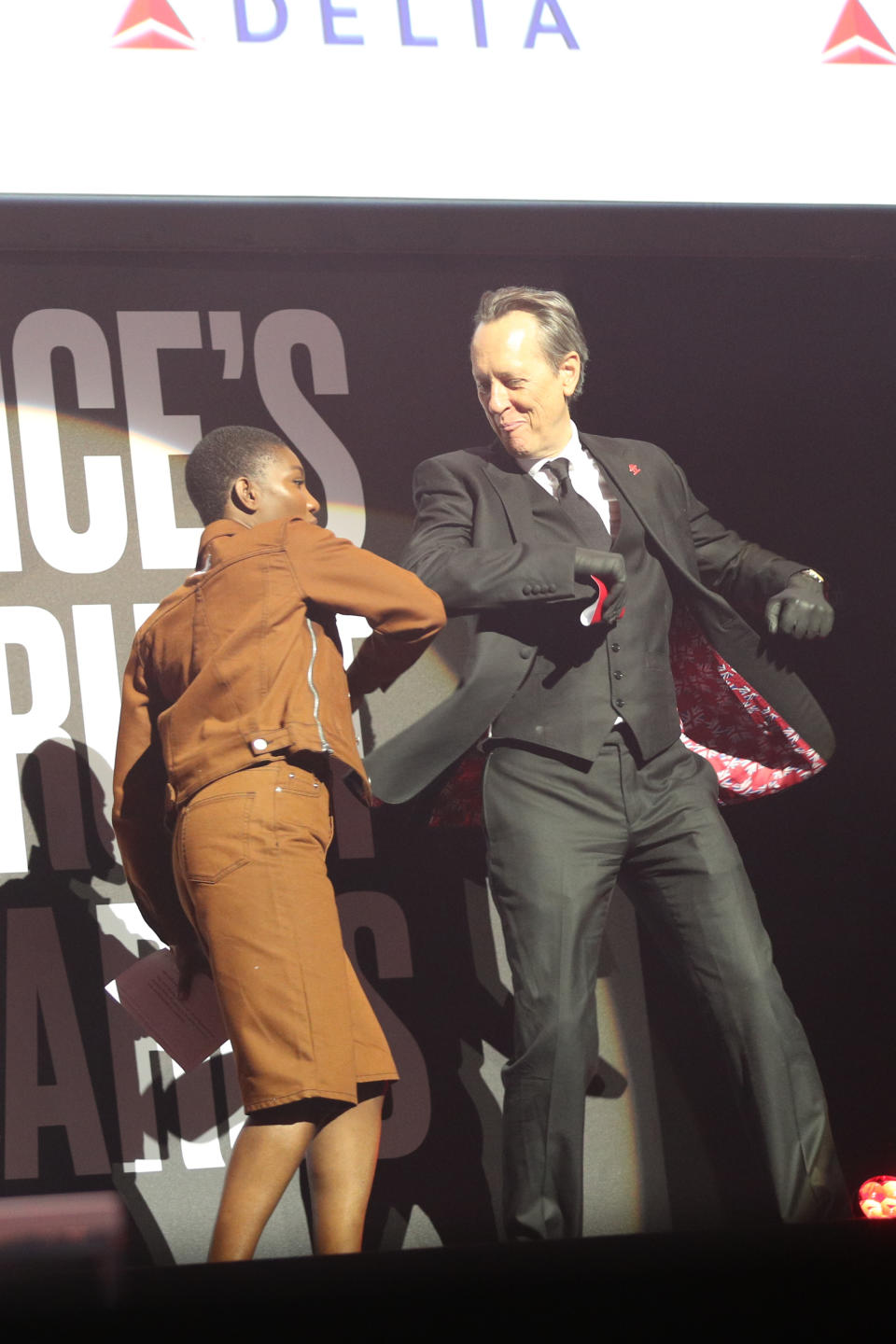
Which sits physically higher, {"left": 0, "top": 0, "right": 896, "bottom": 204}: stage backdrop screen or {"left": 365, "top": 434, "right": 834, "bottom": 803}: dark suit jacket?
{"left": 0, "top": 0, "right": 896, "bottom": 204}: stage backdrop screen

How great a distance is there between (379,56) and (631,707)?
56.1 inches

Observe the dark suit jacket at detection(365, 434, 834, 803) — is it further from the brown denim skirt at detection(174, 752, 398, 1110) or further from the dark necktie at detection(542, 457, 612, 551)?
the brown denim skirt at detection(174, 752, 398, 1110)

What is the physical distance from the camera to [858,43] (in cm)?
312

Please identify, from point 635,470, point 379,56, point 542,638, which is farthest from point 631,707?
point 379,56

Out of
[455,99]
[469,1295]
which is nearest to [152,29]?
[455,99]

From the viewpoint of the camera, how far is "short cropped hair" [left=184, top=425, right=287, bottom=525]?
Result: 2883 millimetres

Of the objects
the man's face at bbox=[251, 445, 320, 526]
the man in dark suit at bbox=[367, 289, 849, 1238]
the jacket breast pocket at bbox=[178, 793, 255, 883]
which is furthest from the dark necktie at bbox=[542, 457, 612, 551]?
the jacket breast pocket at bbox=[178, 793, 255, 883]

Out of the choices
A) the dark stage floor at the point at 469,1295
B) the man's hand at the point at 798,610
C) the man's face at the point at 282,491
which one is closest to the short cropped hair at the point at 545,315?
the man's face at the point at 282,491

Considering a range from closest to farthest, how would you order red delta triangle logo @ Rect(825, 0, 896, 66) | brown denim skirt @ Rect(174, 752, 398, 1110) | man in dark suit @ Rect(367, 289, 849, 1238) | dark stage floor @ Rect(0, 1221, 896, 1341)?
1. dark stage floor @ Rect(0, 1221, 896, 1341)
2. brown denim skirt @ Rect(174, 752, 398, 1110)
3. man in dark suit @ Rect(367, 289, 849, 1238)
4. red delta triangle logo @ Rect(825, 0, 896, 66)

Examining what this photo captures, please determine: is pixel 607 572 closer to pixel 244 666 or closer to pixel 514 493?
pixel 514 493

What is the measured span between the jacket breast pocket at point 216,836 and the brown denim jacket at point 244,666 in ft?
0.18

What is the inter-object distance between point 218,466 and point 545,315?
29.8 inches

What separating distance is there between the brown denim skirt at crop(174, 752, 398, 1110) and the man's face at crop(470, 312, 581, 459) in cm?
84

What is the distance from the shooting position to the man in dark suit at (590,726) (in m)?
2.73
